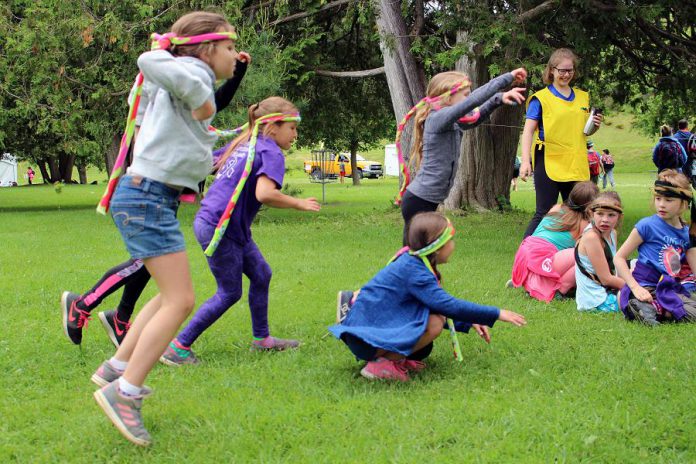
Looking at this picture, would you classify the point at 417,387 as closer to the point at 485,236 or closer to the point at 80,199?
the point at 485,236

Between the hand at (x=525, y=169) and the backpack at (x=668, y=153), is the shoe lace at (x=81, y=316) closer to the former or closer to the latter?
the hand at (x=525, y=169)

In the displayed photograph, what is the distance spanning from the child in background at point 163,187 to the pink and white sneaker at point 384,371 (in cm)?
129

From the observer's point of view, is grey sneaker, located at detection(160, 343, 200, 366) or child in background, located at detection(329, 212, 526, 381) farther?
grey sneaker, located at detection(160, 343, 200, 366)

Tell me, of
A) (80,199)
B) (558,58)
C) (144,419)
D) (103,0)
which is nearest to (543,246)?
(558,58)

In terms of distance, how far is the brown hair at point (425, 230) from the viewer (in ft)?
15.1

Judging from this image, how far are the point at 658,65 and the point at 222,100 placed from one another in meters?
12.0

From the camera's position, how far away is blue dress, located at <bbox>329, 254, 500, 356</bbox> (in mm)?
4473

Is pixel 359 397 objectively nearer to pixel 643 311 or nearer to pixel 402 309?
pixel 402 309

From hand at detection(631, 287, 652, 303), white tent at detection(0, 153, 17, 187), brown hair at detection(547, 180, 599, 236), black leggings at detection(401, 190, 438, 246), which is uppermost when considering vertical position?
black leggings at detection(401, 190, 438, 246)

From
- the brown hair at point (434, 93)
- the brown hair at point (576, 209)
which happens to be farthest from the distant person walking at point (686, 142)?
the brown hair at point (434, 93)

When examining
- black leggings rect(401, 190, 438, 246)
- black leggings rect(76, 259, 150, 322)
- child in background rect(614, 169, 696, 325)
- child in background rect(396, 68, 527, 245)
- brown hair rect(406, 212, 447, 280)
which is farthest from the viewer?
child in background rect(614, 169, 696, 325)

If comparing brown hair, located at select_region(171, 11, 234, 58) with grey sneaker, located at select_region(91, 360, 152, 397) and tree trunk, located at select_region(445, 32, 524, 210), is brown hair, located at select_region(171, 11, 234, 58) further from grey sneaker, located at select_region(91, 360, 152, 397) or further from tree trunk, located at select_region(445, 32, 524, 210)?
tree trunk, located at select_region(445, 32, 524, 210)

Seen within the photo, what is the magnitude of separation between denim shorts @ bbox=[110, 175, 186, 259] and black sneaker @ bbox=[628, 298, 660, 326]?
3.78 metres

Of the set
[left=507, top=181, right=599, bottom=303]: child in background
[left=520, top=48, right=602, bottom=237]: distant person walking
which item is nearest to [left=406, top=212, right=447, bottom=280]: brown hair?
[left=507, top=181, right=599, bottom=303]: child in background
